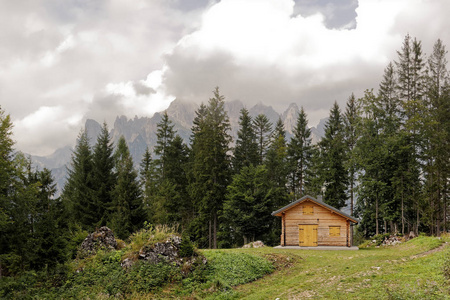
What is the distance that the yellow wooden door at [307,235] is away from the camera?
105ft

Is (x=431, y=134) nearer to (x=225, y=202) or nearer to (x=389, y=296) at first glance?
(x=225, y=202)

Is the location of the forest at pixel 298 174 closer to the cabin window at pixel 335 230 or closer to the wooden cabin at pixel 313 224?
the wooden cabin at pixel 313 224

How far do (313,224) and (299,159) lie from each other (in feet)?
59.9

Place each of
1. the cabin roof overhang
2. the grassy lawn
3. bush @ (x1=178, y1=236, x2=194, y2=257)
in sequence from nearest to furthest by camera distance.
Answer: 1. the grassy lawn
2. bush @ (x1=178, y1=236, x2=194, y2=257)
3. the cabin roof overhang

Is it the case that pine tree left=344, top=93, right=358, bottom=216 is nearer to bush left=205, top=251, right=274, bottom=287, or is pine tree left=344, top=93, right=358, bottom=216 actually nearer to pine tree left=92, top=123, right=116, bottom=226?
bush left=205, top=251, right=274, bottom=287

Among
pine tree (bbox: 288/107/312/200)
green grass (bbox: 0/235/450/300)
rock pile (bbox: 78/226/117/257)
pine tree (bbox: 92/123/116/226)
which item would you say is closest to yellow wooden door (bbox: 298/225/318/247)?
green grass (bbox: 0/235/450/300)

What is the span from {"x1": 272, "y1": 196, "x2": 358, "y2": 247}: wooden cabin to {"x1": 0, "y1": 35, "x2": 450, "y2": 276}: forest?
5453 mm

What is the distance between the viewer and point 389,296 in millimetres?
8359

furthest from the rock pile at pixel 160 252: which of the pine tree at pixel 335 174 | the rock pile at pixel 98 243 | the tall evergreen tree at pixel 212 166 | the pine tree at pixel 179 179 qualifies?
the pine tree at pixel 335 174

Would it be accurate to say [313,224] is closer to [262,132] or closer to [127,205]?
[127,205]

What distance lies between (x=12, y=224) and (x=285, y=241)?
2467cm

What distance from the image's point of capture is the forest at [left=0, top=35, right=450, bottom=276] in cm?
3256

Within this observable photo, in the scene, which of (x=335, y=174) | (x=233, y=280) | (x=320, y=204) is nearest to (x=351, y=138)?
(x=335, y=174)

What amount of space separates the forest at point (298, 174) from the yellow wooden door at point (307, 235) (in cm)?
629
